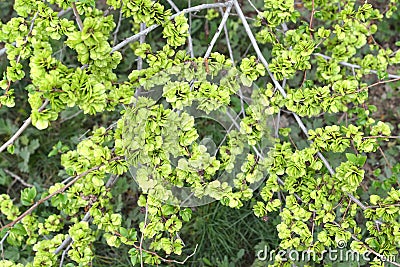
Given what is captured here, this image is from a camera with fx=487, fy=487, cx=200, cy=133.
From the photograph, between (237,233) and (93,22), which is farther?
(237,233)

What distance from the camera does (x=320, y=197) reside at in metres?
1.70

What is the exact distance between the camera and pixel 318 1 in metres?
2.10

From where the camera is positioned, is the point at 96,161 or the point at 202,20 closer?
the point at 96,161

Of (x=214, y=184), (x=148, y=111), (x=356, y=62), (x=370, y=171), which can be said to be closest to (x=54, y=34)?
(x=148, y=111)

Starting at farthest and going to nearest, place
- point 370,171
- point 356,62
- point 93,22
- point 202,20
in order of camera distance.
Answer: point 202,20
point 370,171
point 356,62
point 93,22

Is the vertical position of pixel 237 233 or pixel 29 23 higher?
pixel 29 23

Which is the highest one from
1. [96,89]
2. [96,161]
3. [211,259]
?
[96,89]

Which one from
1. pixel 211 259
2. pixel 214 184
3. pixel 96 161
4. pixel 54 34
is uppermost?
pixel 54 34

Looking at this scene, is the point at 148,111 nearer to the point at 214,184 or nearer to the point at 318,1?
the point at 214,184

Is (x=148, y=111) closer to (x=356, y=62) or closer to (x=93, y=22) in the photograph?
(x=93, y=22)

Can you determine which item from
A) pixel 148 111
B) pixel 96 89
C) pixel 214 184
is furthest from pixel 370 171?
pixel 96 89

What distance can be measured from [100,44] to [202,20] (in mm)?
1950

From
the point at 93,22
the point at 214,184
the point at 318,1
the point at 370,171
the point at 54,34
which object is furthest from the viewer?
the point at 370,171

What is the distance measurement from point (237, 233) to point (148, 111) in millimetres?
1426
